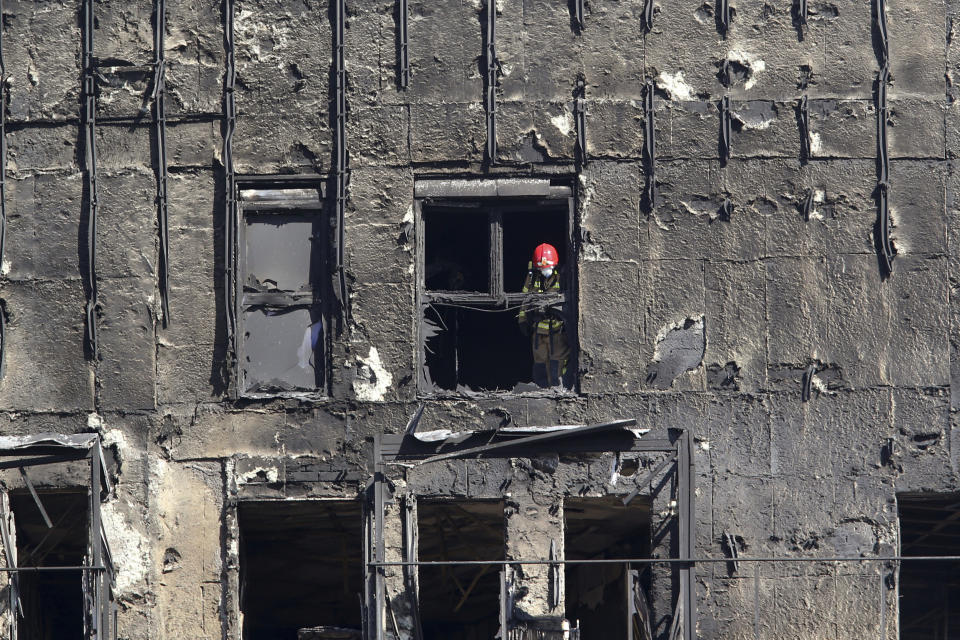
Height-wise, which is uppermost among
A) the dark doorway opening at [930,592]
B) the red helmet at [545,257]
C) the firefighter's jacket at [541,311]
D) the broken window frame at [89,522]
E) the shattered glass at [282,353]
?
the red helmet at [545,257]

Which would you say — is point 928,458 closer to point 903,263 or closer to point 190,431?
point 903,263

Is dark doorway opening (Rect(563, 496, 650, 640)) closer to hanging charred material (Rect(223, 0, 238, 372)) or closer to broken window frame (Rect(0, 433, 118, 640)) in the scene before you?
hanging charred material (Rect(223, 0, 238, 372))

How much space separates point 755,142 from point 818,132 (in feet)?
1.87

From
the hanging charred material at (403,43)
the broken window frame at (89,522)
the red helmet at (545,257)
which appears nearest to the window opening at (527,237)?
the red helmet at (545,257)

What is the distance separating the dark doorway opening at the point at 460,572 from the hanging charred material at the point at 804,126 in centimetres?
411

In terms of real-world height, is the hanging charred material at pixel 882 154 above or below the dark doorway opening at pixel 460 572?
above

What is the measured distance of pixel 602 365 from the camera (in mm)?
14047

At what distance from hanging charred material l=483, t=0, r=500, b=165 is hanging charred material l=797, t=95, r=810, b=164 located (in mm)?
2702

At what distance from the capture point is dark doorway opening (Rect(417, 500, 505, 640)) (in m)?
15.9

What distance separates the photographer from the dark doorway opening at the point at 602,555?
15414 mm

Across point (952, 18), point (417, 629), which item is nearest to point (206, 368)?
point (417, 629)

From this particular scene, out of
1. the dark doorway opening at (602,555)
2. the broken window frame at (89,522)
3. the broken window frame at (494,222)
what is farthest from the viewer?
the dark doorway opening at (602,555)

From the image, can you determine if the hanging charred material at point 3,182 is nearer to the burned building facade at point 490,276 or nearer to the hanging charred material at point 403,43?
the burned building facade at point 490,276

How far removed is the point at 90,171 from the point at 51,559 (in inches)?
203
